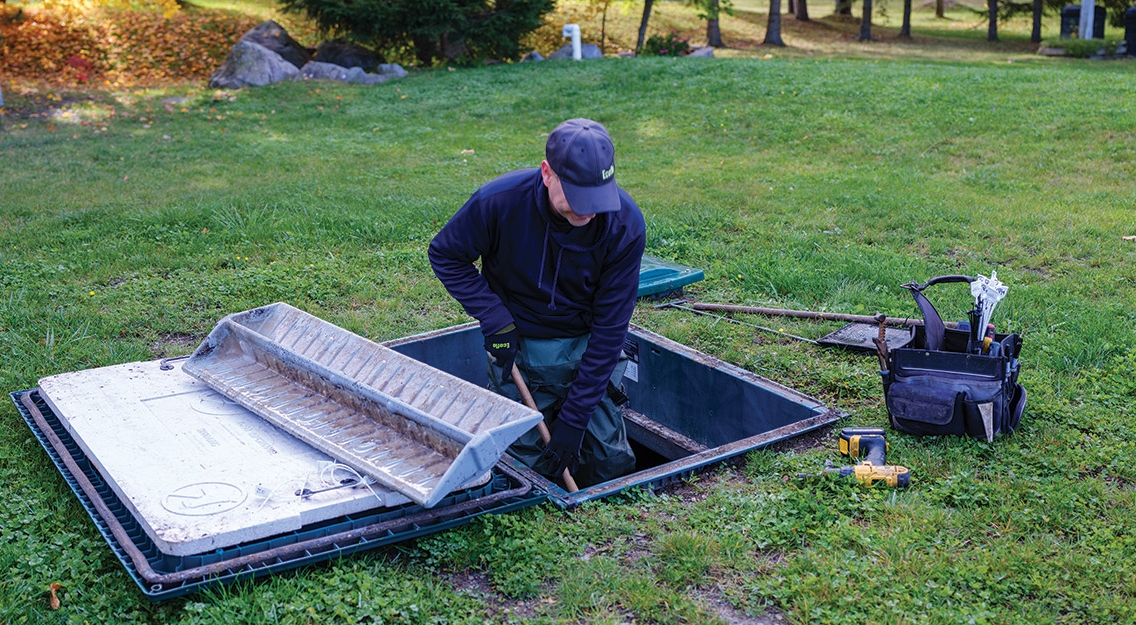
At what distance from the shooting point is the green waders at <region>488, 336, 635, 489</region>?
4.33m

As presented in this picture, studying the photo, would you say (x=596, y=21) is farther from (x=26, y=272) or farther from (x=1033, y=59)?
(x=26, y=272)

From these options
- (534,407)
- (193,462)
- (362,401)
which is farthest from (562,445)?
(193,462)

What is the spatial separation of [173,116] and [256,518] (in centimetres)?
1172

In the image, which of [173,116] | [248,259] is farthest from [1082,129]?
[173,116]

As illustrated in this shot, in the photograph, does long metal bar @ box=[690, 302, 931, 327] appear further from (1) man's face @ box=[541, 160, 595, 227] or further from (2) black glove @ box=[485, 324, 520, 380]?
(1) man's face @ box=[541, 160, 595, 227]

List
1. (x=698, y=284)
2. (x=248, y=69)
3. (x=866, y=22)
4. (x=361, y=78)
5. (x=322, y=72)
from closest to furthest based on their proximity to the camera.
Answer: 1. (x=698, y=284)
2. (x=248, y=69)
3. (x=361, y=78)
4. (x=322, y=72)
5. (x=866, y=22)

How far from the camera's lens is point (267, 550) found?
10.7ft

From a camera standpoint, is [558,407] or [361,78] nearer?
[558,407]

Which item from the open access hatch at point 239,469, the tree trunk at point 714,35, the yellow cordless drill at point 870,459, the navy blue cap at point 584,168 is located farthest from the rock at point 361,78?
the yellow cordless drill at point 870,459

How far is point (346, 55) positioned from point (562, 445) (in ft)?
49.8

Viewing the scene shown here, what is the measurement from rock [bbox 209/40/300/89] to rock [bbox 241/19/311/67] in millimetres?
1193

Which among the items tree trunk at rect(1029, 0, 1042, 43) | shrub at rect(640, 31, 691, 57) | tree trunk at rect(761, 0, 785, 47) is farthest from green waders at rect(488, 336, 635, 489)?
tree trunk at rect(1029, 0, 1042, 43)

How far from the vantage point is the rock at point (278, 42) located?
17.8m

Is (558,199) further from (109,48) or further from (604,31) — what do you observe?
(604,31)
